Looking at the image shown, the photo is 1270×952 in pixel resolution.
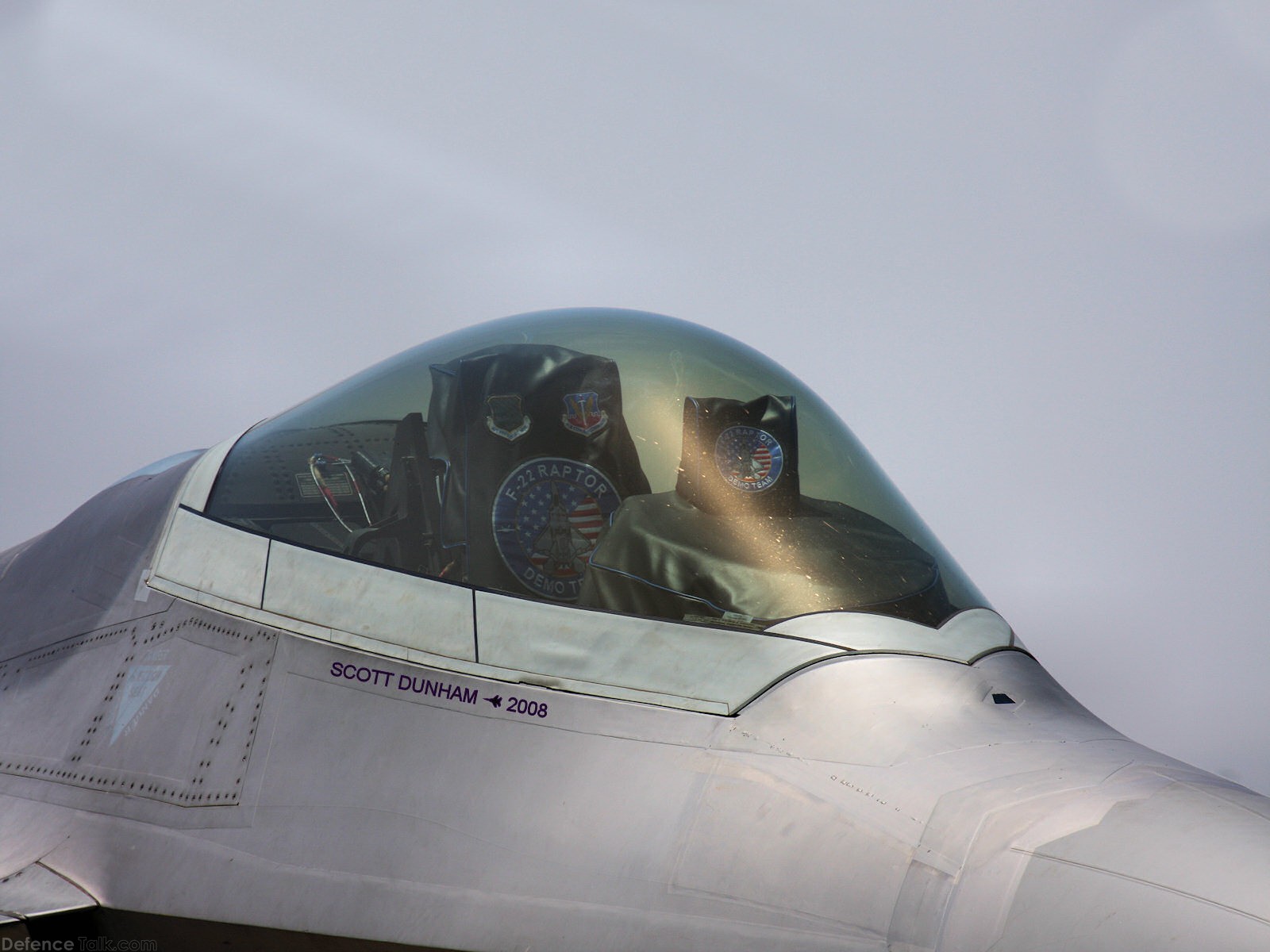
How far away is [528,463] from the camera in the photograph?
379 centimetres

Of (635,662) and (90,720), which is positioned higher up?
(635,662)

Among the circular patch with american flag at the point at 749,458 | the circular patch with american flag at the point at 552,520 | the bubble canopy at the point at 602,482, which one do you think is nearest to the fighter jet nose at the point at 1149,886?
the bubble canopy at the point at 602,482

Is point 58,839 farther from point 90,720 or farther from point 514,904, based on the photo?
point 514,904

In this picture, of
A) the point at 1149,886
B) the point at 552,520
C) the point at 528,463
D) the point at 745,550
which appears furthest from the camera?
the point at 528,463

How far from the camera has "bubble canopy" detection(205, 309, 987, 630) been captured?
11.0 ft

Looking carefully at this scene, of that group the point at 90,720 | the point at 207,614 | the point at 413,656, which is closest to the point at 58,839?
the point at 90,720

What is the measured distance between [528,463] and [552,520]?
264 mm

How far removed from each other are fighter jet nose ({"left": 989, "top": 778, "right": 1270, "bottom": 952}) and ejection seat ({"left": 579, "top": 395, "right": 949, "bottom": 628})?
1093mm

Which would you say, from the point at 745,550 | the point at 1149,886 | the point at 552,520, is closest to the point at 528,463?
the point at 552,520

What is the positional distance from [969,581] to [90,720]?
341 cm

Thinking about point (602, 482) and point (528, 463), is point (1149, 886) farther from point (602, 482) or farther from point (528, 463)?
point (528, 463)

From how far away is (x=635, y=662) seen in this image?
3.09m

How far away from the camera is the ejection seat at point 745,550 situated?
10.6 feet

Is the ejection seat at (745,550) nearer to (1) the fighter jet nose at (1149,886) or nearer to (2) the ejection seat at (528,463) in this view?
(2) the ejection seat at (528,463)
